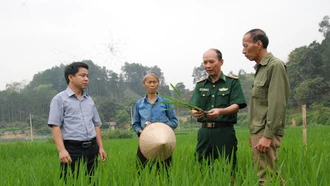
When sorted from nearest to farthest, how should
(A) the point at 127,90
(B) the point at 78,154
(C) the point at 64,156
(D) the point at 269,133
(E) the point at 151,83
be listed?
(D) the point at 269,133 < (C) the point at 64,156 < (B) the point at 78,154 < (E) the point at 151,83 < (A) the point at 127,90

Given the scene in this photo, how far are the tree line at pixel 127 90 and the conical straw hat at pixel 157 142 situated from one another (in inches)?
167

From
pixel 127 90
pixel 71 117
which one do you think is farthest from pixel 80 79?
pixel 127 90

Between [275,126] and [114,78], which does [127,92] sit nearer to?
[114,78]

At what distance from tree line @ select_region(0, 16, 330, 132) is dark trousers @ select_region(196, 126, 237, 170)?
13.4 ft

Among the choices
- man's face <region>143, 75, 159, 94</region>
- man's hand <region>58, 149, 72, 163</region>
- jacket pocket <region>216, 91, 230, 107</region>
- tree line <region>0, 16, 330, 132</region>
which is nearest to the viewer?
man's hand <region>58, 149, 72, 163</region>

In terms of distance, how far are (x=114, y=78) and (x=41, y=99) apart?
44.2 feet

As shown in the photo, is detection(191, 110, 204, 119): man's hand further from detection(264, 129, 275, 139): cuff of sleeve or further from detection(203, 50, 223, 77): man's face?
detection(264, 129, 275, 139): cuff of sleeve

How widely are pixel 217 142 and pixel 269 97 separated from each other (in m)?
0.62

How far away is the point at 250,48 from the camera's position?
7.75ft

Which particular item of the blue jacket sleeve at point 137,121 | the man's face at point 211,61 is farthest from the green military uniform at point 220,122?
the blue jacket sleeve at point 137,121

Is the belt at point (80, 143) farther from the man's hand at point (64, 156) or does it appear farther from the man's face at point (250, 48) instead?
the man's face at point (250, 48)

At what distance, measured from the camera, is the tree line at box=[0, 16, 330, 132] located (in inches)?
980

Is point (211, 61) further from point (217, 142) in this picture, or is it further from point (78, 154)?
point (78, 154)

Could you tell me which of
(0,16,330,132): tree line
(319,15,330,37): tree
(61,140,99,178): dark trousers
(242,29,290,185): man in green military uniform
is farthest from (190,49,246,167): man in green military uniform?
(319,15,330,37): tree
